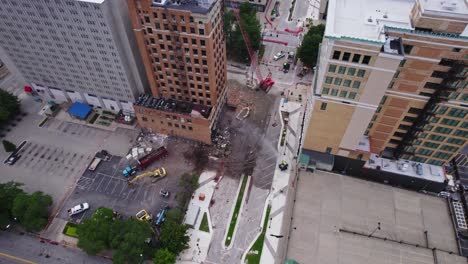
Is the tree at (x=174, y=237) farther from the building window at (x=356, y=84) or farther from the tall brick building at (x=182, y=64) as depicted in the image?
the building window at (x=356, y=84)

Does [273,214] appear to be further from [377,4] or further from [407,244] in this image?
[377,4]

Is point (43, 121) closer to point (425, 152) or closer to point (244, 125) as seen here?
point (244, 125)

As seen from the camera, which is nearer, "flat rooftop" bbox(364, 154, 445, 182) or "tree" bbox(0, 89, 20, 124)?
"flat rooftop" bbox(364, 154, 445, 182)

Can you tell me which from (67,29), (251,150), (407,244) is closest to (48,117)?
(67,29)

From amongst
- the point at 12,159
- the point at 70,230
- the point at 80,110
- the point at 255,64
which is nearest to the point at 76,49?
the point at 80,110

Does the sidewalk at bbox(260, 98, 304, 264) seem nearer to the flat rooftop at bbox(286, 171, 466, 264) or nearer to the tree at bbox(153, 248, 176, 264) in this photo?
the flat rooftop at bbox(286, 171, 466, 264)

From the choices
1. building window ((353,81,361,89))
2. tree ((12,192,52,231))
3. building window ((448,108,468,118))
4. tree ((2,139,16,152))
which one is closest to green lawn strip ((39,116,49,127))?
tree ((2,139,16,152))
